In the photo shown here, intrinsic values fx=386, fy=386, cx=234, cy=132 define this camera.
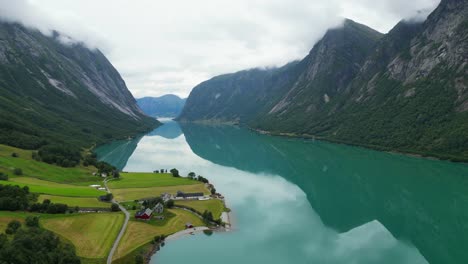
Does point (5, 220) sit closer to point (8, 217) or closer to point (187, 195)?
point (8, 217)

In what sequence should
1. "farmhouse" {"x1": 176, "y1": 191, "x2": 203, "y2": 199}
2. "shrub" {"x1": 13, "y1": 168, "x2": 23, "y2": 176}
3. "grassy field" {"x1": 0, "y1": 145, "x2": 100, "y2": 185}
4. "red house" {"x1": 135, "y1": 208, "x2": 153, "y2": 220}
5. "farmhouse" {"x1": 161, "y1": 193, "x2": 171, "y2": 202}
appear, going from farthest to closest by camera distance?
"grassy field" {"x1": 0, "y1": 145, "x2": 100, "y2": 185} < "shrub" {"x1": 13, "y1": 168, "x2": 23, "y2": 176} < "farmhouse" {"x1": 176, "y1": 191, "x2": 203, "y2": 199} < "farmhouse" {"x1": 161, "y1": 193, "x2": 171, "y2": 202} < "red house" {"x1": 135, "y1": 208, "x2": 153, "y2": 220}

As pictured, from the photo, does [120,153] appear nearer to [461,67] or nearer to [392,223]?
[392,223]

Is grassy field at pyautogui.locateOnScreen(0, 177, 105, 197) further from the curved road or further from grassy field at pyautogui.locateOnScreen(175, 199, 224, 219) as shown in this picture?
grassy field at pyautogui.locateOnScreen(175, 199, 224, 219)

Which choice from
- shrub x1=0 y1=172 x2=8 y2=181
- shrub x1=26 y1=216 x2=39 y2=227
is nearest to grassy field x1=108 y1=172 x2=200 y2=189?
shrub x1=0 y1=172 x2=8 y2=181

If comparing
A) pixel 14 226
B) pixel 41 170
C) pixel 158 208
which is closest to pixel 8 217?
pixel 14 226

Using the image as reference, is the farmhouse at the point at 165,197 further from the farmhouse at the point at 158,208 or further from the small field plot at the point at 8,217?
the small field plot at the point at 8,217
